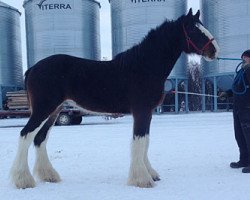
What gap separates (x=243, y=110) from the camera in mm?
5398

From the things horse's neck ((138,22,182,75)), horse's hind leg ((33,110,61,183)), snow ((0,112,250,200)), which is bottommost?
snow ((0,112,250,200))

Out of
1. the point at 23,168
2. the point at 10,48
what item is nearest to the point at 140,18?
the point at 10,48

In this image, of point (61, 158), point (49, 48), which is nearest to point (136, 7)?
point (49, 48)

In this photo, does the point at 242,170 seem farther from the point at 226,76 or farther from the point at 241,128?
the point at 226,76

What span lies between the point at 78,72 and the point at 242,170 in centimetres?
303

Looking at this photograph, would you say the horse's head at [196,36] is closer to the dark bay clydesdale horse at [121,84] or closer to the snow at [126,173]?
the dark bay clydesdale horse at [121,84]

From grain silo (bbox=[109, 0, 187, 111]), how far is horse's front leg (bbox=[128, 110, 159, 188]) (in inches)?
790

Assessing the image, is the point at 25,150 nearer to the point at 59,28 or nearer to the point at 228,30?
the point at 59,28

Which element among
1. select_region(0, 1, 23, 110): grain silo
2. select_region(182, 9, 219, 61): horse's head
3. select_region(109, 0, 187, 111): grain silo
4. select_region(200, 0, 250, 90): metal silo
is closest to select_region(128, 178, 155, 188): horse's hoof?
select_region(182, 9, 219, 61): horse's head

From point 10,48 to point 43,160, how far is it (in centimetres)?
2586

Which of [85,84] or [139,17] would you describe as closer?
[85,84]

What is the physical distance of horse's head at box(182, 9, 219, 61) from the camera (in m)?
4.82

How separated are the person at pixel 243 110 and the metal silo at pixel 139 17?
19090mm

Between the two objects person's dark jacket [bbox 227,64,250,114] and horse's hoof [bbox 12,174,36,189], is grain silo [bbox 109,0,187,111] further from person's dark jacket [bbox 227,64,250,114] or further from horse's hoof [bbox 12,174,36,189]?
horse's hoof [bbox 12,174,36,189]
